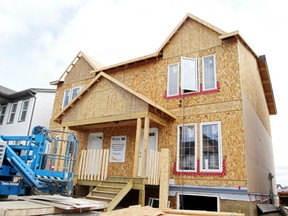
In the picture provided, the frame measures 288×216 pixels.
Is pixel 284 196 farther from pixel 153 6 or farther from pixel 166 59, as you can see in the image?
pixel 153 6

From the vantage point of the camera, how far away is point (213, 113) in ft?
36.7

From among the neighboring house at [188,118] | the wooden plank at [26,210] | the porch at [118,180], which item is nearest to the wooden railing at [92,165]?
the porch at [118,180]

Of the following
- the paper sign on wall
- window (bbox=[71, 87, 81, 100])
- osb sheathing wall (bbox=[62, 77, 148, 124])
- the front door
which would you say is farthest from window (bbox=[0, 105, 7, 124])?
the paper sign on wall

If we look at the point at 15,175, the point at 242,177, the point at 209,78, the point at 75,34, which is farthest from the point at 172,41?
the point at 15,175

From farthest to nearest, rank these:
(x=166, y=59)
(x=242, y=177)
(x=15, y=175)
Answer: (x=166, y=59) → (x=242, y=177) → (x=15, y=175)

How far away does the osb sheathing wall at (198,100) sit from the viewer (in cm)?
1021

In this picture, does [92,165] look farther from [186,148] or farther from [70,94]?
[70,94]

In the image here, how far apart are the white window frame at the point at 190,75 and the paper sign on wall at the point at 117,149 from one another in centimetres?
415

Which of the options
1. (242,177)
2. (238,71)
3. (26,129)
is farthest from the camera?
(26,129)

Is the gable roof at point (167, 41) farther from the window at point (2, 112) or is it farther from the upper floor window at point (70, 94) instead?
the window at point (2, 112)

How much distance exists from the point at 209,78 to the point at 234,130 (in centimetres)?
284

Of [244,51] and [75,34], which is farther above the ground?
[75,34]

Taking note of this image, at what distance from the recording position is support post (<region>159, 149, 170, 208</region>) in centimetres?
961

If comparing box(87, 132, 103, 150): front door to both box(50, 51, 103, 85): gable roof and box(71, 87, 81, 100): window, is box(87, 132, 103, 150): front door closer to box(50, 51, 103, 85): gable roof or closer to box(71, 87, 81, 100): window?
box(71, 87, 81, 100): window
